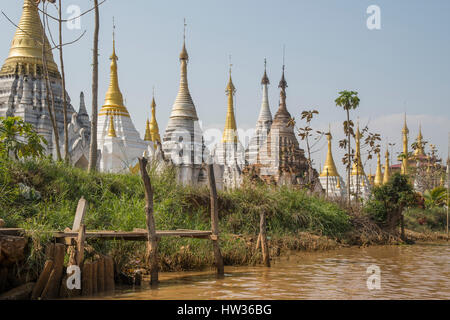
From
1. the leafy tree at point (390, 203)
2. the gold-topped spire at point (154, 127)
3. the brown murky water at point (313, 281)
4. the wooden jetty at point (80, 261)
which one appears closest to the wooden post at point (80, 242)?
the wooden jetty at point (80, 261)

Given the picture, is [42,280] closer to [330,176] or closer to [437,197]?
[437,197]

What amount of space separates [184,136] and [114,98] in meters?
4.04

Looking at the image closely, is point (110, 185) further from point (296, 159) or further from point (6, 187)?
point (296, 159)

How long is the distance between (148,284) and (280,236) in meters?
6.13

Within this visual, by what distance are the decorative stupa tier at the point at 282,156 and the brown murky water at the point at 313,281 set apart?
11.9m

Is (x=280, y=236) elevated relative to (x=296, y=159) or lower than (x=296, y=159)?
lower

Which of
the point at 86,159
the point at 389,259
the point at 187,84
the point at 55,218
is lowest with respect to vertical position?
the point at 389,259

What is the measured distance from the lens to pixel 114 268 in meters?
7.47

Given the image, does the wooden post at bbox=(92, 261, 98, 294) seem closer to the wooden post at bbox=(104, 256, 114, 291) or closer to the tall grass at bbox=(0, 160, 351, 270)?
the wooden post at bbox=(104, 256, 114, 291)

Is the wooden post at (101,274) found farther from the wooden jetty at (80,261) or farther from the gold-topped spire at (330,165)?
the gold-topped spire at (330,165)

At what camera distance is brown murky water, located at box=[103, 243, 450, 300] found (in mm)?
6859

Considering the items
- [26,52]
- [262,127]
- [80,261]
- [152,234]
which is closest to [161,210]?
[152,234]
